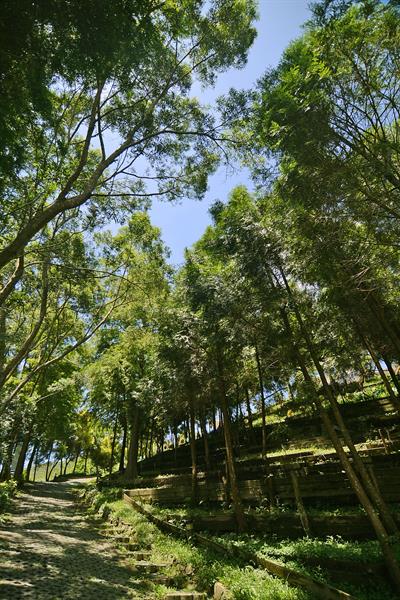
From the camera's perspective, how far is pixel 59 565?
7805 millimetres

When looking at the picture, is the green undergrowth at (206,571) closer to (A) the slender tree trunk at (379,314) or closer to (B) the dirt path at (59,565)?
(B) the dirt path at (59,565)

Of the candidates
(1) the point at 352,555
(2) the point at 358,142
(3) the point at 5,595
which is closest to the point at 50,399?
(3) the point at 5,595

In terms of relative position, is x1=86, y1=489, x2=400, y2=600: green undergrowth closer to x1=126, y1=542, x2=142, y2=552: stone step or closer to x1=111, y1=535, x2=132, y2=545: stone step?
x1=126, y1=542, x2=142, y2=552: stone step

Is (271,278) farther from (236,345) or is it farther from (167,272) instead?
(167,272)

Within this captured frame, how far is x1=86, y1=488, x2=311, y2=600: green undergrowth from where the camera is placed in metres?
5.44

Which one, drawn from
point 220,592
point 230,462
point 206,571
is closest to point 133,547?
point 230,462

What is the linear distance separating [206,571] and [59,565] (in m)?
3.49

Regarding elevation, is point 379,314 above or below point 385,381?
above

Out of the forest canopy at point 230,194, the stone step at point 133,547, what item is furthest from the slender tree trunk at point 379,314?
the stone step at point 133,547

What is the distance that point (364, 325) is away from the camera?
41.3ft

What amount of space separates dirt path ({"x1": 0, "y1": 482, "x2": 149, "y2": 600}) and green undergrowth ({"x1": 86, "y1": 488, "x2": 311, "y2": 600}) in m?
0.96

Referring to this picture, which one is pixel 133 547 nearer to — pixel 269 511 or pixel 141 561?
pixel 141 561

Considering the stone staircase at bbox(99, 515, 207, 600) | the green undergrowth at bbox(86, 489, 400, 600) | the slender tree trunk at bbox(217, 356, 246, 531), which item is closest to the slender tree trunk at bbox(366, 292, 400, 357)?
the green undergrowth at bbox(86, 489, 400, 600)

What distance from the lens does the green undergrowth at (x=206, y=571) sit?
5441 mm
